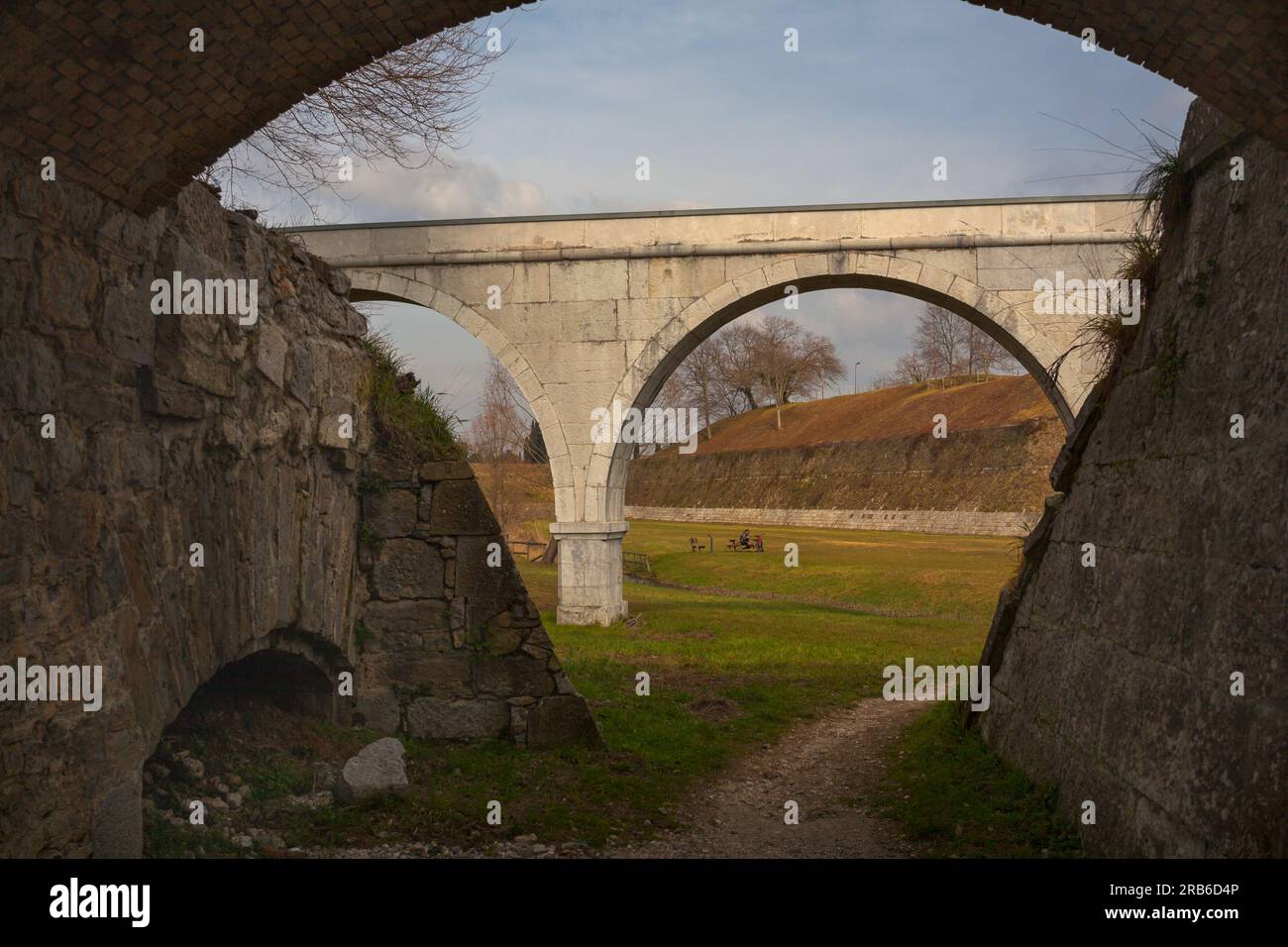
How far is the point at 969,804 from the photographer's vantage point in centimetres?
622

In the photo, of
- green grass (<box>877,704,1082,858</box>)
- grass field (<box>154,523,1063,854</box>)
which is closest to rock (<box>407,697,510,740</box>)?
grass field (<box>154,523,1063,854</box>)

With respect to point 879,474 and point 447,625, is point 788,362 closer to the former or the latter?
point 879,474

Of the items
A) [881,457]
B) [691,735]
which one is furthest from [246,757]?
[881,457]

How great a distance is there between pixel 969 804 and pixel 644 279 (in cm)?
1113

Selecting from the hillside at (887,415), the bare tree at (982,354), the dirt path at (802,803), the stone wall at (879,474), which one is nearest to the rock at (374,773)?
the dirt path at (802,803)

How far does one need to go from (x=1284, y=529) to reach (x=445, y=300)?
1388 cm

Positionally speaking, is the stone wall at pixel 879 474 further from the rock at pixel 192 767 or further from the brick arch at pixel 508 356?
the rock at pixel 192 767

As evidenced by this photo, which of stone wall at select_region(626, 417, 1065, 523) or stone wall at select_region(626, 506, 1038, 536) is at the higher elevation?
Answer: stone wall at select_region(626, 417, 1065, 523)

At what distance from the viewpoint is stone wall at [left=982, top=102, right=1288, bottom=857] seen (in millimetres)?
4184

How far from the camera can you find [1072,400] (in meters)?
15.2

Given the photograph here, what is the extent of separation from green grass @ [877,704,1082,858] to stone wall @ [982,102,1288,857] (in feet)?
0.48

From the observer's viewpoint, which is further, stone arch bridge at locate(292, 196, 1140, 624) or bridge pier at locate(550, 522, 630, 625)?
bridge pier at locate(550, 522, 630, 625)

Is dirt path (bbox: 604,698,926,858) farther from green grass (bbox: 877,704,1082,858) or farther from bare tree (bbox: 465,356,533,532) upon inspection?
bare tree (bbox: 465,356,533,532)

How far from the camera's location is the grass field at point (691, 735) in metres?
5.75
